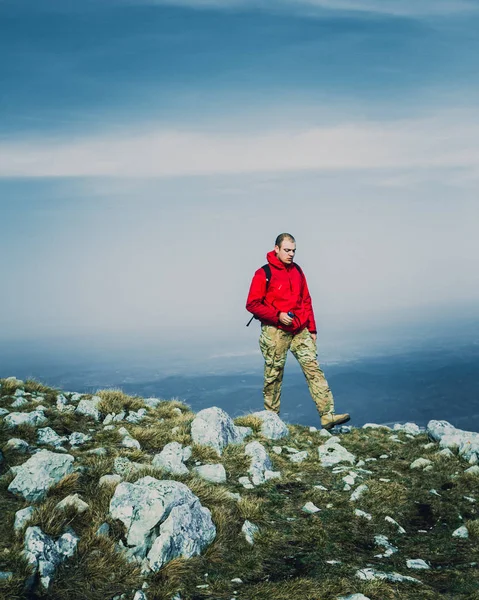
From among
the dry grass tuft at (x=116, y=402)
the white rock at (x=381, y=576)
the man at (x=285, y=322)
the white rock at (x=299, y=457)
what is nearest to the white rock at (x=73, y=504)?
the white rock at (x=381, y=576)

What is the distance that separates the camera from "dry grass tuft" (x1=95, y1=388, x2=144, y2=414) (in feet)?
34.1

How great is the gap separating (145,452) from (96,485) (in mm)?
1840

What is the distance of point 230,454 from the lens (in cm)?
830

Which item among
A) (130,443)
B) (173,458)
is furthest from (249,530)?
(130,443)

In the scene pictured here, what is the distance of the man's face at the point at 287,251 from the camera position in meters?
11.3

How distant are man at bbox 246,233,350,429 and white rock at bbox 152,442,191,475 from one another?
422 cm

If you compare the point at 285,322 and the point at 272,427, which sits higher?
the point at 285,322

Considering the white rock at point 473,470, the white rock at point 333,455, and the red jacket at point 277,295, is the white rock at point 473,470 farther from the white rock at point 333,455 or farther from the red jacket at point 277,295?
the red jacket at point 277,295

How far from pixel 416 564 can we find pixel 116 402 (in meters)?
7.20

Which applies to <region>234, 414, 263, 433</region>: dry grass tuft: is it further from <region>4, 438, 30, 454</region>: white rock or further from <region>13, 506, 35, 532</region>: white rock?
<region>13, 506, 35, 532</region>: white rock

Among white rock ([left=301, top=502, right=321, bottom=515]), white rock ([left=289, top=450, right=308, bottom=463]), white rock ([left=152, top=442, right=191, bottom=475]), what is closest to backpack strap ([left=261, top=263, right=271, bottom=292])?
white rock ([left=289, top=450, right=308, bottom=463])

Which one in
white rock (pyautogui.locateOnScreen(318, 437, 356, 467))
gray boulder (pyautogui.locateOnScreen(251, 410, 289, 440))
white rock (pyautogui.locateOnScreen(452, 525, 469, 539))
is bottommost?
white rock (pyautogui.locateOnScreen(452, 525, 469, 539))

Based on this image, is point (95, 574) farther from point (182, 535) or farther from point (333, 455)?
point (333, 455)

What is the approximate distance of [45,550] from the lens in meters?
4.65
